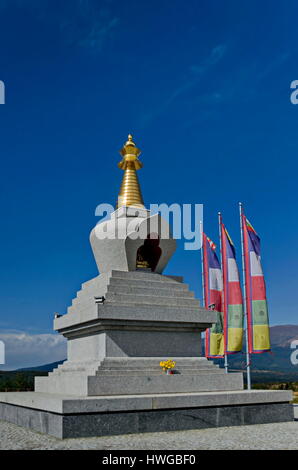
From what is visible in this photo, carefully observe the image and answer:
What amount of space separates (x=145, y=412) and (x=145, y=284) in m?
5.02

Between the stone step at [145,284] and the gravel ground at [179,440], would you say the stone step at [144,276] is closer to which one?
the stone step at [145,284]

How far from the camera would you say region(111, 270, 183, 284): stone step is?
16.3 m

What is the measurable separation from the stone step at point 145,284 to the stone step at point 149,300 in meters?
0.44

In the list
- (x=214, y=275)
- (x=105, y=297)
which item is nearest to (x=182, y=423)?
(x=105, y=297)

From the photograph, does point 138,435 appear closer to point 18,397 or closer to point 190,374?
point 190,374

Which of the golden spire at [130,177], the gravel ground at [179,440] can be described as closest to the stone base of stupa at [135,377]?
the gravel ground at [179,440]

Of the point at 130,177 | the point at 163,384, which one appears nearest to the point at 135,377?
the point at 163,384

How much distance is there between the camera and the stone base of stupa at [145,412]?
1159 cm

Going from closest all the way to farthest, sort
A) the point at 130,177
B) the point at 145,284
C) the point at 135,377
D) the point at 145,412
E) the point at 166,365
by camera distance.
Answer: the point at 145,412, the point at 135,377, the point at 166,365, the point at 145,284, the point at 130,177

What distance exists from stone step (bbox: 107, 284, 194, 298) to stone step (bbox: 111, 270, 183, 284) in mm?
422

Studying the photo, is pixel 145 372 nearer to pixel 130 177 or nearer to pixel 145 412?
pixel 145 412

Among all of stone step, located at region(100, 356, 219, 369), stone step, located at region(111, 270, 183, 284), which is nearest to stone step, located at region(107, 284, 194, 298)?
stone step, located at region(111, 270, 183, 284)

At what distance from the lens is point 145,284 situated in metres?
16.6
